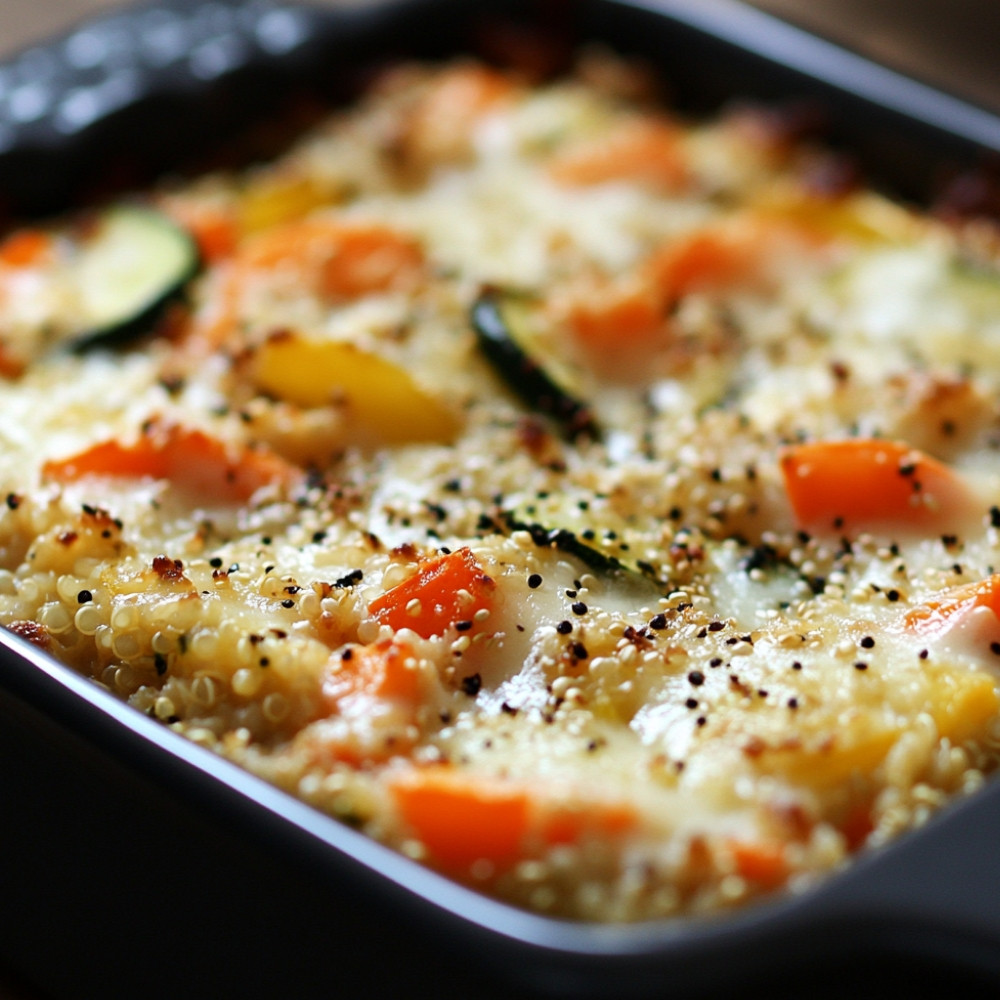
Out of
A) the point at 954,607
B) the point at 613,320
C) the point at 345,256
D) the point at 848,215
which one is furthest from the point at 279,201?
the point at 954,607

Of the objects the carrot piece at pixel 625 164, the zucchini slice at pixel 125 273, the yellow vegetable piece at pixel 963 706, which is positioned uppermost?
the carrot piece at pixel 625 164

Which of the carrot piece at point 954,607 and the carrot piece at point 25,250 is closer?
the carrot piece at point 954,607

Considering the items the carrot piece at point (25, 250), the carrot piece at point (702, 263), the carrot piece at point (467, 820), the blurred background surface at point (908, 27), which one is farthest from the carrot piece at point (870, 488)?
the blurred background surface at point (908, 27)

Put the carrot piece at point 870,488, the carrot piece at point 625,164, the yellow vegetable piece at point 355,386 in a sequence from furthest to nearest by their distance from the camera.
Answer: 1. the carrot piece at point 625,164
2. the yellow vegetable piece at point 355,386
3. the carrot piece at point 870,488

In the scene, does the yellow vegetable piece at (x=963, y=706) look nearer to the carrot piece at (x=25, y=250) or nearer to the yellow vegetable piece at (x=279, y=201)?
the yellow vegetable piece at (x=279, y=201)

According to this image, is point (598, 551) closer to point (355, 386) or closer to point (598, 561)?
point (598, 561)

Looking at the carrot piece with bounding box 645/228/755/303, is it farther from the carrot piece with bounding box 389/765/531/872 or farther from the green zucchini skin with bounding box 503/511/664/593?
the carrot piece with bounding box 389/765/531/872

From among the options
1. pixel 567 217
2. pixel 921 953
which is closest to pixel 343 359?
pixel 567 217
